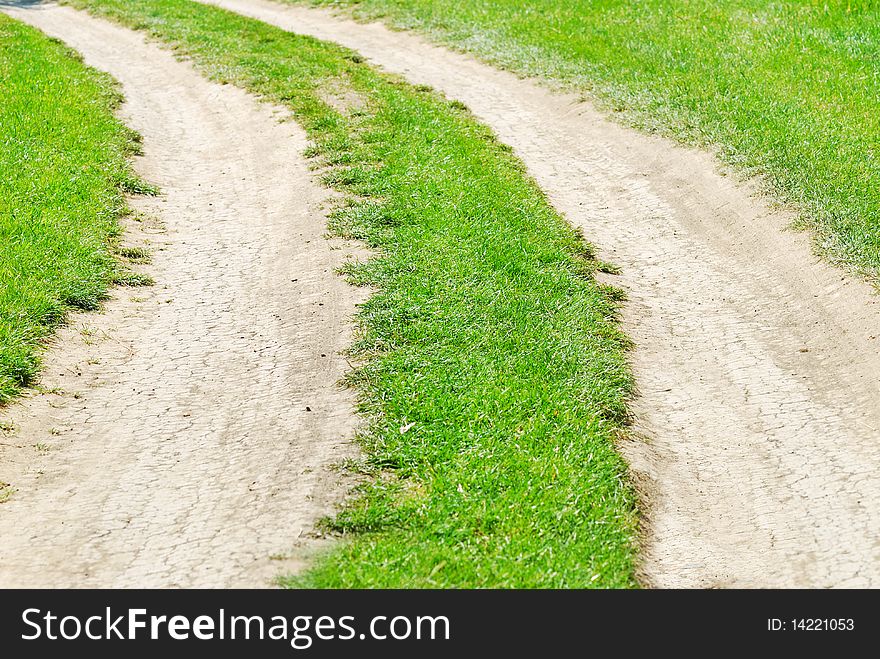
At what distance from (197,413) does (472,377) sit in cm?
174

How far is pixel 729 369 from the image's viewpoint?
704 cm

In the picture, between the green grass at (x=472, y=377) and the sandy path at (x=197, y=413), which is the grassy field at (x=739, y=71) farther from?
the sandy path at (x=197, y=413)

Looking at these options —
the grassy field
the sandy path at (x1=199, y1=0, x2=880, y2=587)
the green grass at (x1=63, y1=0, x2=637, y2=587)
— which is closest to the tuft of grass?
the green grass at (x1=63, y1=0, x2=637, y2=587)

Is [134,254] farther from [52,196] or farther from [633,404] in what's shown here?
[633,404]

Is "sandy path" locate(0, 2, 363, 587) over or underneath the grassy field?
underneath

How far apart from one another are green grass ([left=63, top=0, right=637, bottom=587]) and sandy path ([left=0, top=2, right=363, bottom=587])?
1.02 feet

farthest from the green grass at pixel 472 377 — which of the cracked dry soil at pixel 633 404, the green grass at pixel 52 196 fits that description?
the green grass at pixel 52 196

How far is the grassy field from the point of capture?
932cm

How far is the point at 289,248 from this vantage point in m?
8.84

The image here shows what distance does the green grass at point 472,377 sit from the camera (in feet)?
15.9

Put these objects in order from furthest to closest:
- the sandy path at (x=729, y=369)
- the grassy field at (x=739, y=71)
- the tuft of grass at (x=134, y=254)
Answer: the grassy field at (x=739, y=71) → the tuft of grass at (x=134, y=254) → the sandy path at (x=729, y=369)

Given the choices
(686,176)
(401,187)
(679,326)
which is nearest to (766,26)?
(686,176)

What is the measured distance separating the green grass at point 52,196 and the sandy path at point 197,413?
0.25 m

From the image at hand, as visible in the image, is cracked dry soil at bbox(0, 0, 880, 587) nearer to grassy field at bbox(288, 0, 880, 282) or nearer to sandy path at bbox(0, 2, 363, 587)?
sandy path at bbox(0, 2, 363, 587)
